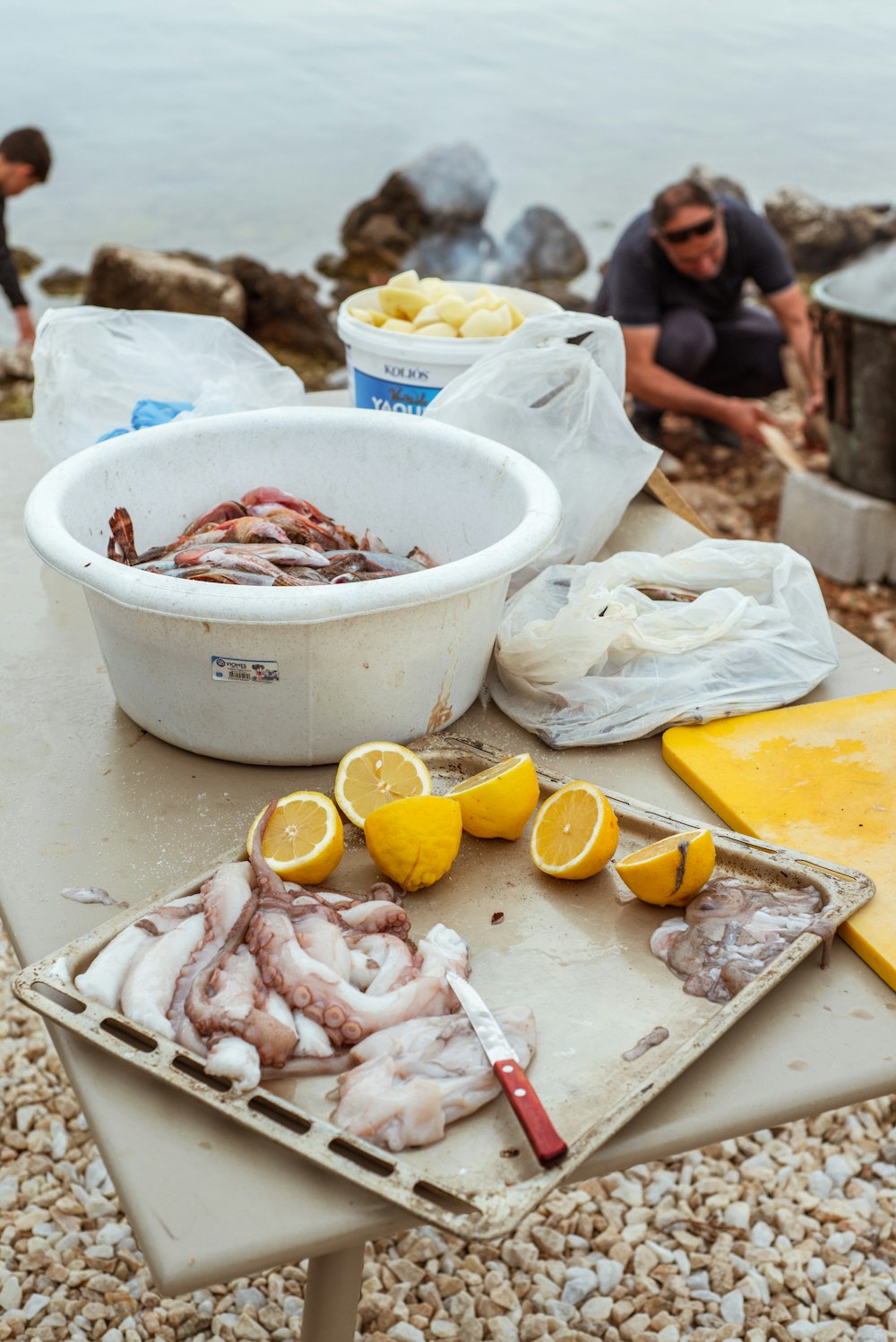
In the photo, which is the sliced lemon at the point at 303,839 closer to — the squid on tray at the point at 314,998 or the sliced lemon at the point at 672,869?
the squid on tray at the point at 314,998

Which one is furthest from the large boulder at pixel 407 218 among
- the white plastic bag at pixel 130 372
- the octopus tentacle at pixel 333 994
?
the octopus tentacle at pixel 333 994

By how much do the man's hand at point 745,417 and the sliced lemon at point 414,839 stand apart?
3972 millimetres

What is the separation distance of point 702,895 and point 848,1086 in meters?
0.26

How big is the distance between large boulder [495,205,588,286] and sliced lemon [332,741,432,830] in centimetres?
909

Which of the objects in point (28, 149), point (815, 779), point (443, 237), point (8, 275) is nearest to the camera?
point (815, 779)

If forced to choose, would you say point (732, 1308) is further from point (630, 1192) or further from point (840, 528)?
point (840, 528)

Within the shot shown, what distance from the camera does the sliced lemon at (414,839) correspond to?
4.42 feet

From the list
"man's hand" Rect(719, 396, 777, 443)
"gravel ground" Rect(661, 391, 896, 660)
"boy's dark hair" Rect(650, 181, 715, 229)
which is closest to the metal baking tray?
"gravel ground" Rect(661, 391, 896, 660)

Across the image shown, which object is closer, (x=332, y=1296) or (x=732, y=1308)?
(x=332, y=1296)

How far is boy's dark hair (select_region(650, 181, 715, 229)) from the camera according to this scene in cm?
452

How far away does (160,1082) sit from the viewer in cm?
111

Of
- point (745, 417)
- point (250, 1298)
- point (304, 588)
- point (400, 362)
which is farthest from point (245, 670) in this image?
point (745, 417)

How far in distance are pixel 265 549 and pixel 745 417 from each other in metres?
3.74

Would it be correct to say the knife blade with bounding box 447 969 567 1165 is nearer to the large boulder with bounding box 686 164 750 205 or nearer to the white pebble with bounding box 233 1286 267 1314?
the white pebble with bounding box 233 1286 267 1314
